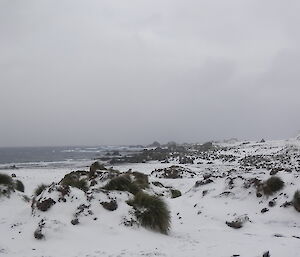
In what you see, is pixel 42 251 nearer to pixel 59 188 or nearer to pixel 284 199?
pixel 59 188

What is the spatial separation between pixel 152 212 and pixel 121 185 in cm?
397

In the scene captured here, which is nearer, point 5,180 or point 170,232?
point 170,232

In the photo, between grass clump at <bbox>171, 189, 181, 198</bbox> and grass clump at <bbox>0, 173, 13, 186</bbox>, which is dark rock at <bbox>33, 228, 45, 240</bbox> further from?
grass clump at <bbox>171, 189, 181, 198</bbox>

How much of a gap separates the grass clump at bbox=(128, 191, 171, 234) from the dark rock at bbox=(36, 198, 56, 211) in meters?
2.80

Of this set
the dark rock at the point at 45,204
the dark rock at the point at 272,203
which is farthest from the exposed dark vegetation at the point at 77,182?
the dark rock at the point at 272,203

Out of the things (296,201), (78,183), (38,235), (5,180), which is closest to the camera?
(38,235)

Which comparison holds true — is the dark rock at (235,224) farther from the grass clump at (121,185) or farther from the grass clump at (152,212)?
the grass clump at (121,185)

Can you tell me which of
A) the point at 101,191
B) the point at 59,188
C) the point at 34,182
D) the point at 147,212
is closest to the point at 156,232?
the point at 147,212

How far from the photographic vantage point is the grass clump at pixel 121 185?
16.6 meters

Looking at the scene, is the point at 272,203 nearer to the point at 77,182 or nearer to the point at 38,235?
the point at 77,182

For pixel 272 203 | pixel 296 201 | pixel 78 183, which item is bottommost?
pixel 272 203

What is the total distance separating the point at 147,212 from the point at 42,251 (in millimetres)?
4133

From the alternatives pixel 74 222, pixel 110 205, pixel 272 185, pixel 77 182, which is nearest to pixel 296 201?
pixel 272 185

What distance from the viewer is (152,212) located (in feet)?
43.2
